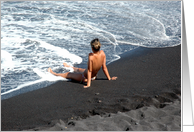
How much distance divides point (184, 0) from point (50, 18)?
7950 millimetres

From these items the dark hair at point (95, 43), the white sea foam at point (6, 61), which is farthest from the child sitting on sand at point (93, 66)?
the white sea foam at point (6, 61)

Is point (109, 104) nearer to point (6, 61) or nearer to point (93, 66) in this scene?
point (93, 66)

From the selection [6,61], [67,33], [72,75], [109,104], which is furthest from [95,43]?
[67,33]

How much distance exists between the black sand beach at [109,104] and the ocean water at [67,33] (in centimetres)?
65

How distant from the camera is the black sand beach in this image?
10.3 ft

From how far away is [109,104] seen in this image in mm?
3855

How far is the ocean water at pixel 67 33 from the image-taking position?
5.62 m

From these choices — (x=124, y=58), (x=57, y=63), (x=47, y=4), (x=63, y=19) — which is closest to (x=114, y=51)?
(x=124, y=58)

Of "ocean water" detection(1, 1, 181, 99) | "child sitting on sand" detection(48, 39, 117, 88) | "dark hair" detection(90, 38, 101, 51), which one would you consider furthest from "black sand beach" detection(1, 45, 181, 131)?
"dark hair" detection(90, 38, 101, 51)

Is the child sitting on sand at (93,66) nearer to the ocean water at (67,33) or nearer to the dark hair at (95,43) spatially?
the dark hair at (95,43)

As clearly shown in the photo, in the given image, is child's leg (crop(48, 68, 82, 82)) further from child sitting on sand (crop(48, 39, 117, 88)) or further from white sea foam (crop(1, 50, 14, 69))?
white sea foam (crop(1, 50, 14, 69))

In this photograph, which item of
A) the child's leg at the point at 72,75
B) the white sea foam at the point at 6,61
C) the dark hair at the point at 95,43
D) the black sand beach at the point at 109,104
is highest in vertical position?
the dark hair at the point at 95,43

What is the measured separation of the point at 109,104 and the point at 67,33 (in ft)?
16.8

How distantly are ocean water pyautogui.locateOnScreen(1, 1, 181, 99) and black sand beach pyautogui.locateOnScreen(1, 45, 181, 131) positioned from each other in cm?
65
